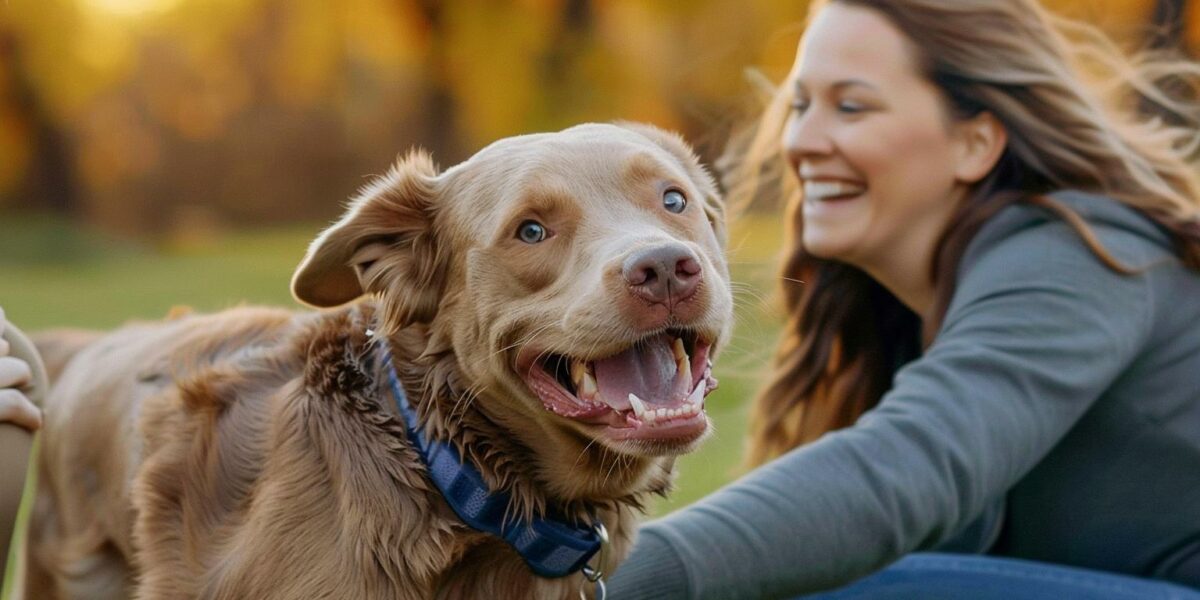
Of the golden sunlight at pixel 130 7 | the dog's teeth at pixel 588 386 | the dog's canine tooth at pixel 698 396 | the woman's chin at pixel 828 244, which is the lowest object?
the golden sunlight at pixel 130 7

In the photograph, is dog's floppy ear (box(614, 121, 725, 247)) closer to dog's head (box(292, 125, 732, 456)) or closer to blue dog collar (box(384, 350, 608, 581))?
dog's head (box(292, 125, 732, 456))

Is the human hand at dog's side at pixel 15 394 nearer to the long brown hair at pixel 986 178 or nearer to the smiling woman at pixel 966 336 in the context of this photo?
the smiling woman at pixel 966 336

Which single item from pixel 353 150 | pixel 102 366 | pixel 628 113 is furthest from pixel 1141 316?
pixel 353 150

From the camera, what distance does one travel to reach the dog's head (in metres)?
2.49

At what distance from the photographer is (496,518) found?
2.69 m

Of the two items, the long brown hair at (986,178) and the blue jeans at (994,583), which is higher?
the long brown hair at (986,178)

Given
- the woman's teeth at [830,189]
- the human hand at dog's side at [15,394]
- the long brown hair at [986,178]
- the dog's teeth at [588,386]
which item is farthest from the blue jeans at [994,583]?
the human hand at dog's side at [15,394]

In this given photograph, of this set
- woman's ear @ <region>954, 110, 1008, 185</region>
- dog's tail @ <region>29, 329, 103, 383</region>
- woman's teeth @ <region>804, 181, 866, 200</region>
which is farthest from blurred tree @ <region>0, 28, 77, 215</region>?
woman's ear @ <region>954, 110, 1008, 185</region>

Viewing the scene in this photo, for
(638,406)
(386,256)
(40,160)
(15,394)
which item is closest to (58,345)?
(15,394)

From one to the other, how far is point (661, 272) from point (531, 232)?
366mm

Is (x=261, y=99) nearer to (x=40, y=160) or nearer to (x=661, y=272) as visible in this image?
(x=40, y=160)

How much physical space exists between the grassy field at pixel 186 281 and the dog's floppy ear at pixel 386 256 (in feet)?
2.15

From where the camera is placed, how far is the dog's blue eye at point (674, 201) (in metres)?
2.79

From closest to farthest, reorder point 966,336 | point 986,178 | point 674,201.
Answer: point 674,201, point 966,336, point 986,178
